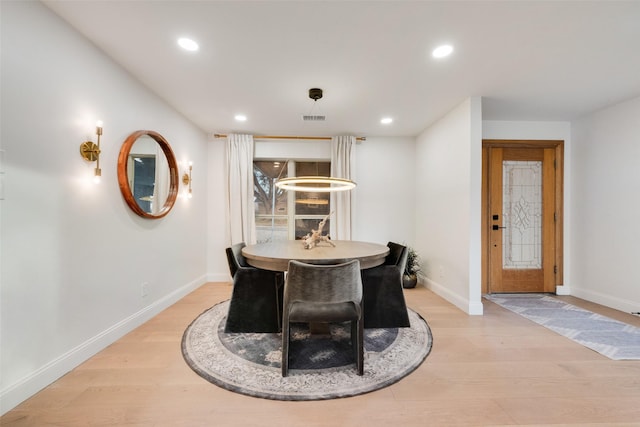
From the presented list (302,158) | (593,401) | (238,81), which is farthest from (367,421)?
(302,158)

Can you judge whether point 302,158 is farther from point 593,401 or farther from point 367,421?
point 593,401

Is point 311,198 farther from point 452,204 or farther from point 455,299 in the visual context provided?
point 455,299

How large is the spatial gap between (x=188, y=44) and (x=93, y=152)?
110 centimetres

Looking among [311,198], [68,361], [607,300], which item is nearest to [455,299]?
[607,300]

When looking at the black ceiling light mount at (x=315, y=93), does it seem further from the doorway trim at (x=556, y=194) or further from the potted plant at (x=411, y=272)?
the potted plant at (x=411, y=272)

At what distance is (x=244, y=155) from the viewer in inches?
165

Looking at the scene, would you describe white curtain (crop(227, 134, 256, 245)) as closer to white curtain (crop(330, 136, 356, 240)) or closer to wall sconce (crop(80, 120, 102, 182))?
white curtain (crop(330, 136, 356, 240))

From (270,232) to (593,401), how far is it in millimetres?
3932

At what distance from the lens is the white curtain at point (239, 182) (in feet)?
13.6

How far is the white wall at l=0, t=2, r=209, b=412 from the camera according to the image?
148 cm

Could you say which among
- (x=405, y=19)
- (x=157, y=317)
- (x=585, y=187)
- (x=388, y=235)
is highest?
(x=405, y=19)

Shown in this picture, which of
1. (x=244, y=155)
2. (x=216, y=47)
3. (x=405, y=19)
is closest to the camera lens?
(x=405, y=19)

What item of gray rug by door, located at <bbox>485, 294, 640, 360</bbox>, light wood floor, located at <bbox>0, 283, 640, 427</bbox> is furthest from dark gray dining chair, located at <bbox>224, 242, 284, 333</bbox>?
gray rug by door, located at <bbox>485, 294, 640, 360</bbox>

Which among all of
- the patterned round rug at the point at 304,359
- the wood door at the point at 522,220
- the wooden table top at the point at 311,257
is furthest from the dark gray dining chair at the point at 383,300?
the wood door at the point at 522,220
